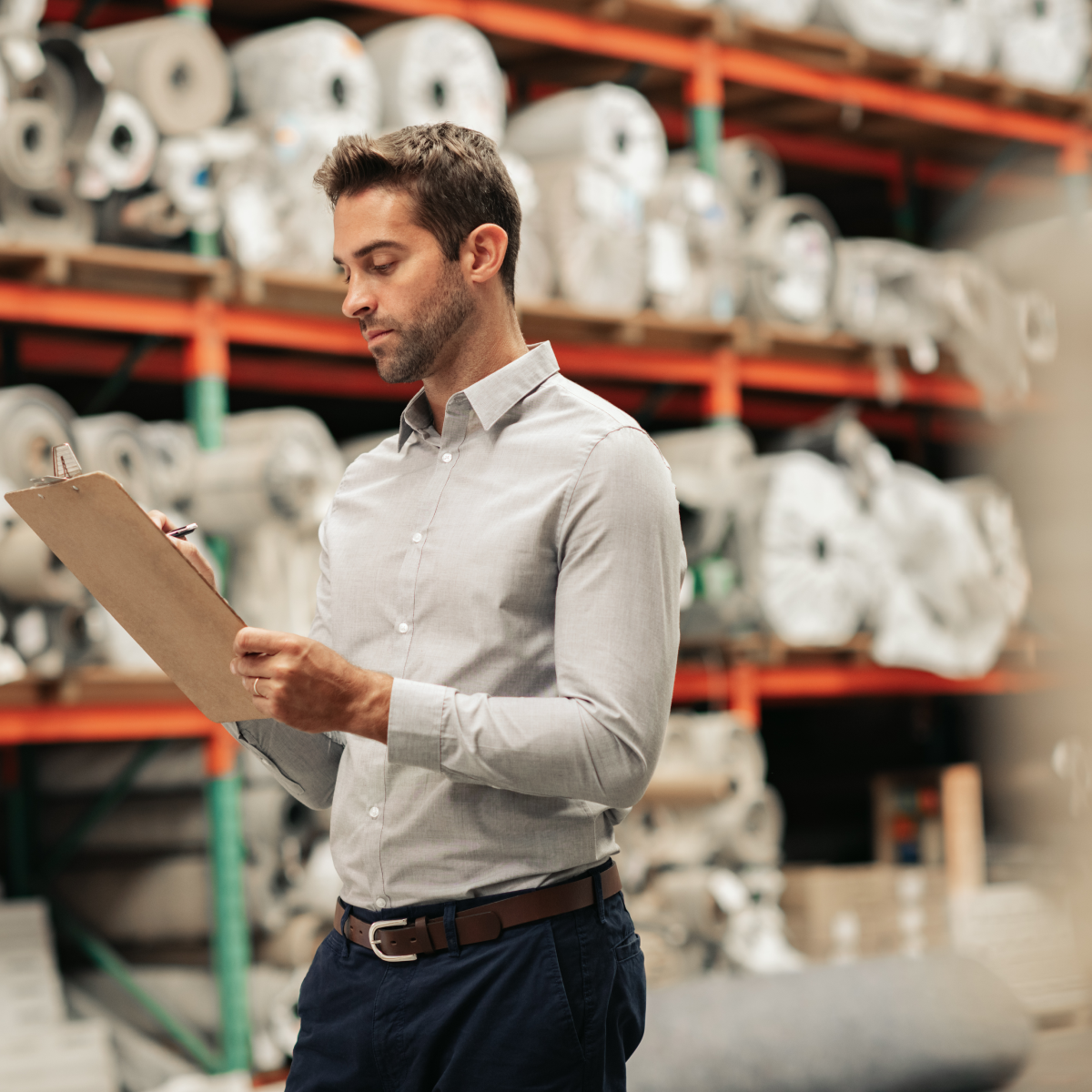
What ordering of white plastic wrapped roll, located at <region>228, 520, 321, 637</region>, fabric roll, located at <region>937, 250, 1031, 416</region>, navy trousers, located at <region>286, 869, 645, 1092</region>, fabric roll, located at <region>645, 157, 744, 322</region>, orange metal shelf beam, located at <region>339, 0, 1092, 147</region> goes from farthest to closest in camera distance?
1. fabric roll, located at <region>937, 250, 1031, 416</region>
2. fabric roll, located at <region>645, 157, 744, 322</region>
3. orange metal shelf beam, located at <region>339, 0, 1092, 147</region>
4. white plastic wrapped roll, located at <region>228, 520, 321, 637</region>
5. navy trousers, located at <region>286, 869, 645, 1092</region>

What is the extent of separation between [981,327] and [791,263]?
1.07m

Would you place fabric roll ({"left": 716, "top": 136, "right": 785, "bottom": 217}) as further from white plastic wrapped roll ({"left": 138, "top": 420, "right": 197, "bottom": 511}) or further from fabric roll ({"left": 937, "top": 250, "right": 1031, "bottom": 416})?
white plastic wrapped roll ({"left": 138, "top": 420, "right": 197, "bottom": 511})

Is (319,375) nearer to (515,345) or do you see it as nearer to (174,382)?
(174,382)

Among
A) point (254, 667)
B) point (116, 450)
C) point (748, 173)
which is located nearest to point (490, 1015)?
point (254, 667)

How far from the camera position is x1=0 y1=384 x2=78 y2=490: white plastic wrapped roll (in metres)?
4.12

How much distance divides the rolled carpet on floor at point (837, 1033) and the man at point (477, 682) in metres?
2.54

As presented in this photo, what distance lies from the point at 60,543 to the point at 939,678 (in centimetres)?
568

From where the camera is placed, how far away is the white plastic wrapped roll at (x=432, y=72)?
522 centimetres

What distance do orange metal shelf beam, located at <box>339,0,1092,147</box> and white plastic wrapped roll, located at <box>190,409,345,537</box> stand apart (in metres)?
1.60

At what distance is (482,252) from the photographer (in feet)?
5.76

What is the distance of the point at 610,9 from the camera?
5832 mm

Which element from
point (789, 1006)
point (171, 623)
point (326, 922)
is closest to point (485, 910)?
point (171, 623)

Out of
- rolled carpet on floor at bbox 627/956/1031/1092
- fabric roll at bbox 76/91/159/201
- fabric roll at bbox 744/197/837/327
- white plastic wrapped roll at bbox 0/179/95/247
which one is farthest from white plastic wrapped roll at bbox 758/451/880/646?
white plastic wrapped roll at bbox 0/179/95/247

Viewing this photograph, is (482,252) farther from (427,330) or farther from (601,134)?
(601,134)
